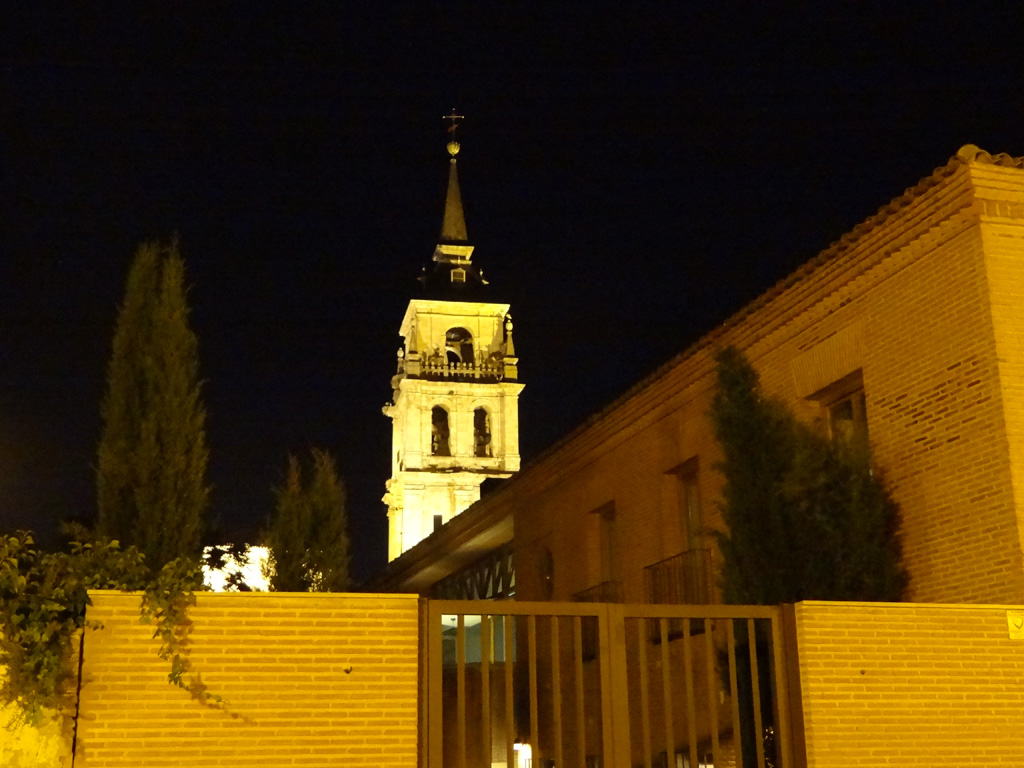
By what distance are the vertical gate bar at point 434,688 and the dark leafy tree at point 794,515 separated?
11.3 ft

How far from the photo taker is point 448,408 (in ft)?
198

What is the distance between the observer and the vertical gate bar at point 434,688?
810 centimetres

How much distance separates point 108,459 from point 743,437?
18.3 ft

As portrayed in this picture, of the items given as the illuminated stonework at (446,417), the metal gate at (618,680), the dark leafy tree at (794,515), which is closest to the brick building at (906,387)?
the dark leafy tree at (794,515)

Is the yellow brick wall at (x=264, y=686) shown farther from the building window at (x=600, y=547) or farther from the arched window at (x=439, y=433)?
the arched window at (x=439, y=433)

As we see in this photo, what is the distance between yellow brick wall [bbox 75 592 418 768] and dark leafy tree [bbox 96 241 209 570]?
2.59 m

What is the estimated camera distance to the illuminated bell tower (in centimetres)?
5969

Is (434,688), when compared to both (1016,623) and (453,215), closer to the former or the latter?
(1016,623)

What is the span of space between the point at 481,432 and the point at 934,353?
168 ft

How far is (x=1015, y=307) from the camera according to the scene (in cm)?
1034

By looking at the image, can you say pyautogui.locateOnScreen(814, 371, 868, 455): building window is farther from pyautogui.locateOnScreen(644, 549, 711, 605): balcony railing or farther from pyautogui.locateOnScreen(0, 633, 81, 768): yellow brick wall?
pyautogui.locateOnScreen(0, 633, 81, 768): yellow brick wall

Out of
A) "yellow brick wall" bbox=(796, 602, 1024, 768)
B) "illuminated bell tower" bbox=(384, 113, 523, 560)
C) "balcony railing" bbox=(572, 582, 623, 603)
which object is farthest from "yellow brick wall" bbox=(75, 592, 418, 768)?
"illuminated bell tower" bbox=(384, 113, 523, 560)

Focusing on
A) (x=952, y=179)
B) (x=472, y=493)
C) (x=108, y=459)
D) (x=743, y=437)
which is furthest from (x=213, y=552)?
(x=472, y=493)

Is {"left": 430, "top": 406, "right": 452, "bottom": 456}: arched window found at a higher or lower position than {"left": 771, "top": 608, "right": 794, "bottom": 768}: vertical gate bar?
higher
